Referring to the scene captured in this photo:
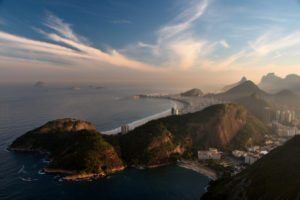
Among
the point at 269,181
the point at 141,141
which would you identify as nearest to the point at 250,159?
the point at 141,141

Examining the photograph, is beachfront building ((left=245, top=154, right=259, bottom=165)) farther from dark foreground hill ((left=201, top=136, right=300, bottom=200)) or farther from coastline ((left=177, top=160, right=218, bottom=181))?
dark foreground hill ((left=201, top=136, right=300, bottom=200))

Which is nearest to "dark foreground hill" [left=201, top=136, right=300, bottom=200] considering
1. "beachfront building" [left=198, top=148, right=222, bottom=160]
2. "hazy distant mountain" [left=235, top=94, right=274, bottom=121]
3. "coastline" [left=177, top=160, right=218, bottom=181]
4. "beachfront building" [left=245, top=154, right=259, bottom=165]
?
"coastline" [left=177, top=160, right=218, bottom=181]

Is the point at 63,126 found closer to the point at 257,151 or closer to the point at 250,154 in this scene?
the point at 250,154

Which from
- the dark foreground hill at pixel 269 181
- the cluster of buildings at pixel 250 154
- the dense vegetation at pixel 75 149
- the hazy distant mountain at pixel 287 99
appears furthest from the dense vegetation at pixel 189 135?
the hazy distant mountain at pixel 287 99

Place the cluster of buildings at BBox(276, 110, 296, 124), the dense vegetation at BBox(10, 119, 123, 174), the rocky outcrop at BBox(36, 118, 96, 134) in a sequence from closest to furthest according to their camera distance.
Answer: the dense vegetation at BBox(10, 119, 123, 174) < the rocky outcrop at BBox(36, 118, 96, 134) < the cluster of buildings at BBox(276, 110, 296, 124)

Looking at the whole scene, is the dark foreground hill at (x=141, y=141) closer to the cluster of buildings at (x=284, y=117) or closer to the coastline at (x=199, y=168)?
the coastline at (x=199, y=168)

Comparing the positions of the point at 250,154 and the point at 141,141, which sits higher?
the point at 141,141
